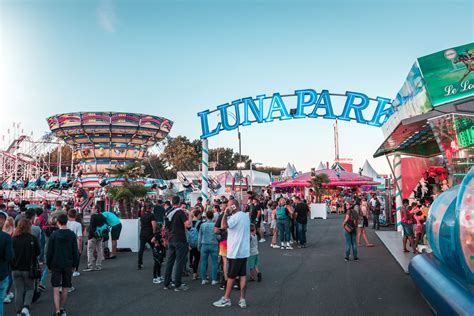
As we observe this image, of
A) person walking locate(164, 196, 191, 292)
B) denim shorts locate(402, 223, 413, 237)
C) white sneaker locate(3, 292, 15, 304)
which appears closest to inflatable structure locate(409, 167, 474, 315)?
person walking locate(164, 196, 191, 292)

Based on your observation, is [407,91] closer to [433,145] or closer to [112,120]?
[433,145]

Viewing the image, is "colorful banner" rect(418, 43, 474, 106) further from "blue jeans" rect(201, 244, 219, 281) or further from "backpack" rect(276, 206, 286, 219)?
"backpack" rect(276, 206, 286, 219)

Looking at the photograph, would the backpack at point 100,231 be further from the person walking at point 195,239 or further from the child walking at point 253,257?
the child walking at point 253,257

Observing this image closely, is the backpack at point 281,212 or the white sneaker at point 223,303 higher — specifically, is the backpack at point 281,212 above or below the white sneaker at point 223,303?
above

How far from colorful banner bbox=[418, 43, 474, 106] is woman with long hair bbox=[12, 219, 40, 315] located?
755 centimetres

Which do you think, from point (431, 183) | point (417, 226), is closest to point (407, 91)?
point (417, 226)

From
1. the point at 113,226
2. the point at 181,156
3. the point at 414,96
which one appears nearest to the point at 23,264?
the point at 113,226

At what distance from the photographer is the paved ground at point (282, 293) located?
642 cm

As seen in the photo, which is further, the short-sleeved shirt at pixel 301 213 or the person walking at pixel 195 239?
the short-sleeved shirt at pixel 301 213

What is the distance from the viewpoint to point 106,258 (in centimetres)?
1218

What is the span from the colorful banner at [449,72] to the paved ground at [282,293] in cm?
382

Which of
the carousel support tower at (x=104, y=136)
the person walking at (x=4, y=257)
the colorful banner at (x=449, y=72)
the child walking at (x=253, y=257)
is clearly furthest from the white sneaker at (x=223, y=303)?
the carousel support tower at (x=104, y=136)

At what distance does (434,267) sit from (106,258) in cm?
934

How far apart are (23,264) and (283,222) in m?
9.04
